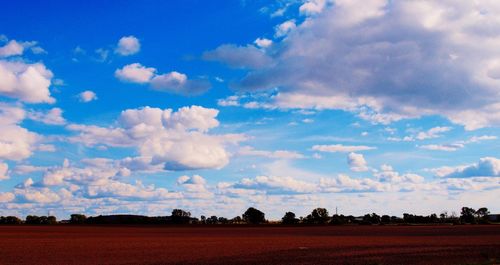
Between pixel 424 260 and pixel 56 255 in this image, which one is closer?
pixel 424 260

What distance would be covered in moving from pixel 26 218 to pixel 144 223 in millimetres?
48602

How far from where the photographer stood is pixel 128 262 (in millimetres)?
39969

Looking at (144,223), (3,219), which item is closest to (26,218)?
(3,219)

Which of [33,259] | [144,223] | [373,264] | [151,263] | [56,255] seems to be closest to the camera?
[373,264]

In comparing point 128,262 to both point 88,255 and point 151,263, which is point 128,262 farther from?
point 88,255

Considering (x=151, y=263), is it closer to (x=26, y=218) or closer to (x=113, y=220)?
(x=113, y=220)

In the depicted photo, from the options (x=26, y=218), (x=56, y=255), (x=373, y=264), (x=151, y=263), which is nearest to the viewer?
(x=373, y=264)

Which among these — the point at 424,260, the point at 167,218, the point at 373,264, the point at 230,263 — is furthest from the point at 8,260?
the point at 167,218

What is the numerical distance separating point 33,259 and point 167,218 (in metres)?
160

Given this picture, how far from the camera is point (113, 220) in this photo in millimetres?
193750

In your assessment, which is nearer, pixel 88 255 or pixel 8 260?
pixel 8 260

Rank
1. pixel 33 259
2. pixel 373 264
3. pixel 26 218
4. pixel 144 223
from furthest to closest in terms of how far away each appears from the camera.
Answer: pixel 26 218
pixel 144 223
pixel 33 259
pixel 373 264

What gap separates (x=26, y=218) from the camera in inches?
7840

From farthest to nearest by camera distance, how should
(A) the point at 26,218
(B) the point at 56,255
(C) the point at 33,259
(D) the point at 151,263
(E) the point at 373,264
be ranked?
(A) the point at 26,218, (B) the point at 56,255, (C) the point at 33,259, (D) the point at 151,263, (E) the point at 373,264
